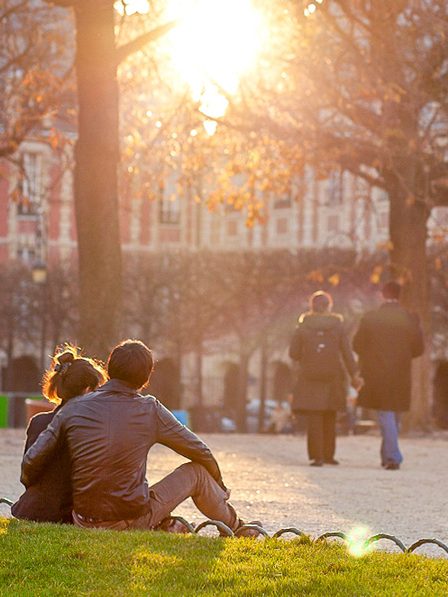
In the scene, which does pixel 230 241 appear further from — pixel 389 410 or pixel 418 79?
pixel 389 410

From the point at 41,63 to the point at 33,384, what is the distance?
31.1 m

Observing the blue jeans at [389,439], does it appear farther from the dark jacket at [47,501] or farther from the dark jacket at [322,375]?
the dark jacket at [47,501]

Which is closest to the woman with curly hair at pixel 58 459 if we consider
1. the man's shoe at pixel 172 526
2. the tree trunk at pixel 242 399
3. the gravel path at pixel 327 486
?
the man's shoe at pixel 172 526

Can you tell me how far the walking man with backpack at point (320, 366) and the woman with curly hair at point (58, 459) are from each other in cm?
719

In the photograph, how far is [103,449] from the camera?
7746mm

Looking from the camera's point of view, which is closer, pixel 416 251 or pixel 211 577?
pixel 211 577

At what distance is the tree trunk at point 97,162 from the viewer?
15906mm

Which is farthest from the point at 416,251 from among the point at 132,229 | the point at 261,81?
the point at 132,229

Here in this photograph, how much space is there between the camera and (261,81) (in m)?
22.5

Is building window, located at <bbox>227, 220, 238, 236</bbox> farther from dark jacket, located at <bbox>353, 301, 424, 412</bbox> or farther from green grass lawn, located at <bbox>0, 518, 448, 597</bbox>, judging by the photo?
green grass lawn, located at <bbox>0, 518, 448, 597</bbox>

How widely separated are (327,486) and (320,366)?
250cm

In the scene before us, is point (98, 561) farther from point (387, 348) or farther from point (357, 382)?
point (387, 348)

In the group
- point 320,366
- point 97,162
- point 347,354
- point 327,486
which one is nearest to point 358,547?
point 327,486

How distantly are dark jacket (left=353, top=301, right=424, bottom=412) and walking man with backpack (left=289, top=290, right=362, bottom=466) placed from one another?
0.34m
